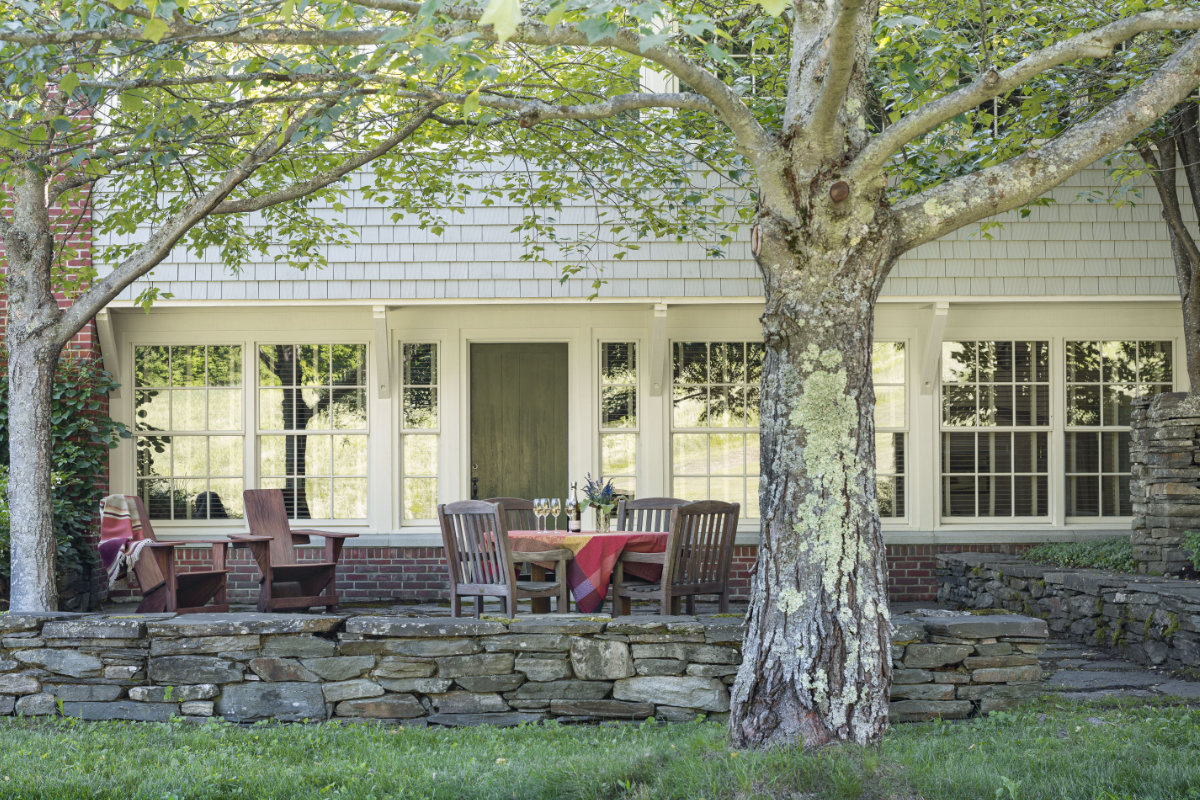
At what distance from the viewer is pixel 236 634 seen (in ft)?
20.0

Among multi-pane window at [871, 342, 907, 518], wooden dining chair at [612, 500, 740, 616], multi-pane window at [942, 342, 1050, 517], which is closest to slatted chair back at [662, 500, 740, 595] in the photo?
wooden dining chair at [612, 500, 740, 616]

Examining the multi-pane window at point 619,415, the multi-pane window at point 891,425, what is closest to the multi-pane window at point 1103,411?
the multi-pane window at point 891,425

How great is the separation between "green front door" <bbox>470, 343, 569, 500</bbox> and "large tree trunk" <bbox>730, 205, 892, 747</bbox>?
6096 millimetres

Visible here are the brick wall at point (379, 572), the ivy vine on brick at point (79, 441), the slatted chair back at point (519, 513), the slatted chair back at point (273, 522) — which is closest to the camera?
the slatted chair back at point (519, 513)

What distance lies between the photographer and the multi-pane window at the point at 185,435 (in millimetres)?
10688

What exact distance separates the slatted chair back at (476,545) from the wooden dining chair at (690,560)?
837 mm

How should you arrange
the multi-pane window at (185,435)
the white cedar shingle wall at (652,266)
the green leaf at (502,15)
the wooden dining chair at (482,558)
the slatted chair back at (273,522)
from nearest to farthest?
the green leaf at (502,15), the wooden dining chair at (482,558), the slatted chair back at (273,522), the white cedar shingle wall at (652,266), the multi-pane window at (185,435)

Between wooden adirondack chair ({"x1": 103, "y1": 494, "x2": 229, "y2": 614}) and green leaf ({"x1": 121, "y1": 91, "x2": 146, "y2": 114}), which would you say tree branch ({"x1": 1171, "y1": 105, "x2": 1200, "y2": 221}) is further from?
wooden adirondack chair ({"x1": 103, "y1": 494, "x2": 229, "y2": 614})

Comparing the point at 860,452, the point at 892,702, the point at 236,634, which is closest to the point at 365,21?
the point at 236,634

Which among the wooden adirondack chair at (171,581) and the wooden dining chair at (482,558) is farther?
the wooden adirondack chair at (171,581)

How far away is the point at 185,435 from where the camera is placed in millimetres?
10695

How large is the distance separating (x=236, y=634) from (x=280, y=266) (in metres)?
4.66

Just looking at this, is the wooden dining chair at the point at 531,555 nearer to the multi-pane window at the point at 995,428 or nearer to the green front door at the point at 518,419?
the green front door at the point at 518,419

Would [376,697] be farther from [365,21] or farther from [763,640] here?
[365,21]
